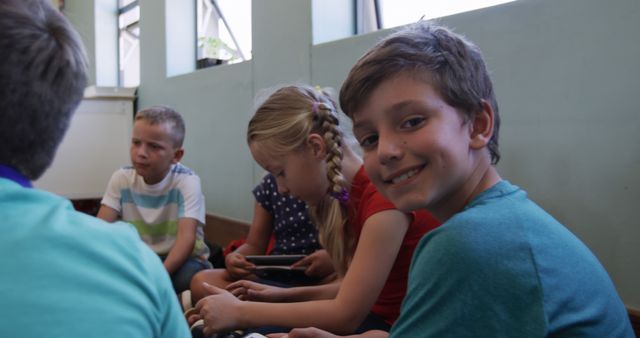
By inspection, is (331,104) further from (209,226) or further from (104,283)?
(209,226)

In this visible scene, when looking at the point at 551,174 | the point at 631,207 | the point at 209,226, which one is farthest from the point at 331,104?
the point at 209,226

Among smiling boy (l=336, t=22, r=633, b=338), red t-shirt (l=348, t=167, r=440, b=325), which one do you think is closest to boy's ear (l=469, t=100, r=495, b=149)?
smiling boy (l=336, t=22, r=633, b=338)

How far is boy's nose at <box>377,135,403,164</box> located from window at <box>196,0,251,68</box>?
2.53 m

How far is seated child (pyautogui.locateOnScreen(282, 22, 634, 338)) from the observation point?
0.67m

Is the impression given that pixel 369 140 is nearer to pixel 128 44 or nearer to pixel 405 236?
pixel 405 236

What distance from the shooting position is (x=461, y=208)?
873 mm

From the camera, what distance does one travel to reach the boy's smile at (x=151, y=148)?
2.23 metres

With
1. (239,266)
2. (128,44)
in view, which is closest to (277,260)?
(239,266)

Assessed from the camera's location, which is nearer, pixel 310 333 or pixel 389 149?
pixel 389 149

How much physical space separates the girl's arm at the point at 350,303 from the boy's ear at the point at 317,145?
0.33 metres

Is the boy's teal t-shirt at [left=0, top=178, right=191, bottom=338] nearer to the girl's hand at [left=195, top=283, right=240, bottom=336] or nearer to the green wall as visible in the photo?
the girl's hand at [left=195, top=283, right=240, bottom=336]

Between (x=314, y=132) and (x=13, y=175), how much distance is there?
0.94 metres

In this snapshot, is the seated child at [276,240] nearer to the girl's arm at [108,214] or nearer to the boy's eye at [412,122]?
the girl's arm at [108,214]

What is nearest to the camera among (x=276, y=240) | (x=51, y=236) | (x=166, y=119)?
(x=51, y=236)
